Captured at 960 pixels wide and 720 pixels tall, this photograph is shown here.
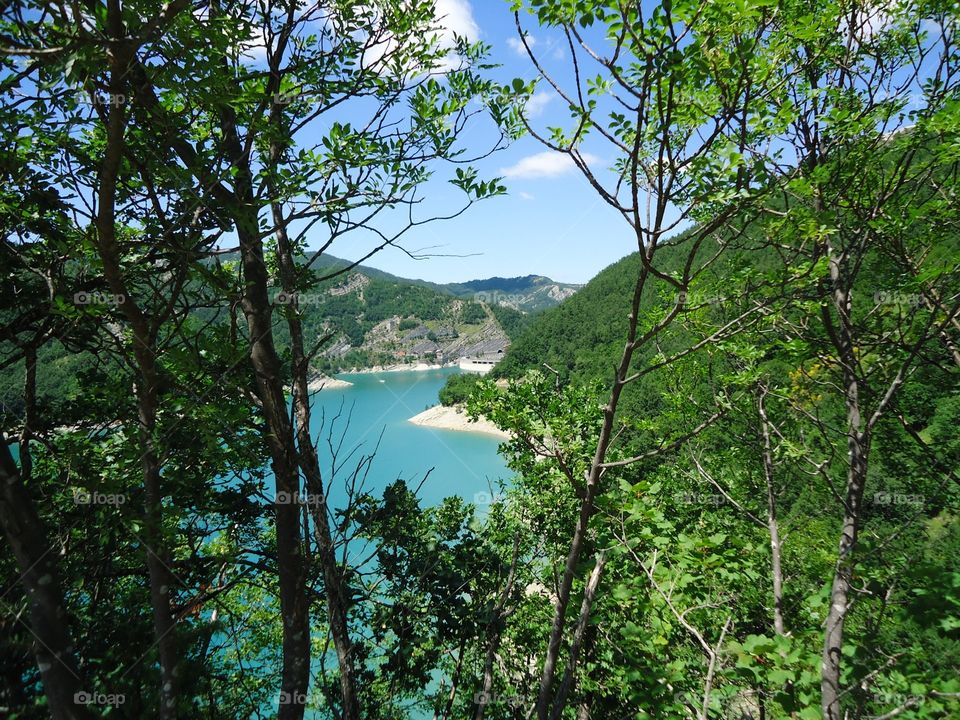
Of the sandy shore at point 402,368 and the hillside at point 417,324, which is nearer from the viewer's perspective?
the sandy shore at point 402,368

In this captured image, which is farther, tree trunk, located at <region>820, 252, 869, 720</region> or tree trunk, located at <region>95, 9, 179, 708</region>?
tree trunk, located at <region>820, 252, 869, 720</region>

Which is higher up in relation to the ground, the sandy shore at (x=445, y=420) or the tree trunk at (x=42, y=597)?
the tree trunk at (x=42, y=597)

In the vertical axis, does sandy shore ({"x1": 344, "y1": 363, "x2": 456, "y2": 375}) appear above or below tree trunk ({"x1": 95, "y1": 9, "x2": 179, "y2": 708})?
below

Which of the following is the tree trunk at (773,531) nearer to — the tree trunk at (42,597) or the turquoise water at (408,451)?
the tree trunk at (42,597)

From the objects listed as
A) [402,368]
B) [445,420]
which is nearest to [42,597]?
[445,420]

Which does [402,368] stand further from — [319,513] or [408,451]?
[319,513]

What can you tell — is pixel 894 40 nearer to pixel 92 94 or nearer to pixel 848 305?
pixel 848 305

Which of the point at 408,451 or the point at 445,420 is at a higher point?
the point at 408,451

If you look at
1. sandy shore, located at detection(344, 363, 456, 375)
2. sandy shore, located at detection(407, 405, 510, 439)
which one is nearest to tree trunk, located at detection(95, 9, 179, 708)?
sandy shore, located at detection(407, 405, 510, 439)

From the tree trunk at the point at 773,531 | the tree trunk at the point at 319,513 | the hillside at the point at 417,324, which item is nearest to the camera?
the tree trunk at the point at 319,513

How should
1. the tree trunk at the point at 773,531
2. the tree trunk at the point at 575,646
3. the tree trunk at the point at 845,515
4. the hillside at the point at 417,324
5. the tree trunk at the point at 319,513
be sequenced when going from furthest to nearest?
the hillside at the point at 417,324
the tree trunk at the point at 773,531
the tree trunk at the point at 845,515
the tree trunk at the point at 575,646
the tree trunk at the point at 319,513

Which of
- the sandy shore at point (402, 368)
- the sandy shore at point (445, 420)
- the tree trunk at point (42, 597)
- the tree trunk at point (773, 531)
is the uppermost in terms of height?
the tree trunk at point (42, 597)

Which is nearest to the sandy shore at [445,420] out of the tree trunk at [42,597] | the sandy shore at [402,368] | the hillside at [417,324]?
the sandy shore at [402,368]

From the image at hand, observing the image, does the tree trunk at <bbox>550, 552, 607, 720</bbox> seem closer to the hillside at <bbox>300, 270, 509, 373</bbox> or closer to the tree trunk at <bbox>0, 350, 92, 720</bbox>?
the tree trunk at <bbox>0, 350, 92, 720</bbox>
